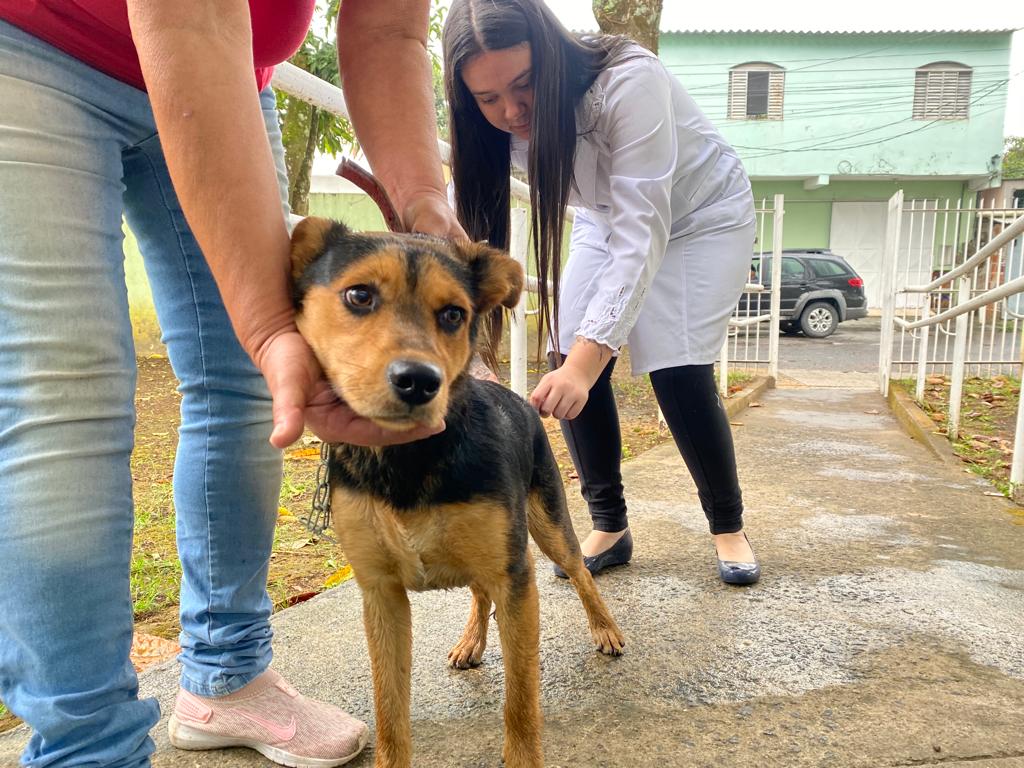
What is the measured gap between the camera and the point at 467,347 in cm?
182

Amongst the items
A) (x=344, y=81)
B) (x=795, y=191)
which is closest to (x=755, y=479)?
(x=344, y=81)

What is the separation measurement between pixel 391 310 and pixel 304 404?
427 mm

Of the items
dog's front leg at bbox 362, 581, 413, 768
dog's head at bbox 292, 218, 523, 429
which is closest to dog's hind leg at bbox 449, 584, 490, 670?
dog's front leg at bbox 362, 581, 413, 768

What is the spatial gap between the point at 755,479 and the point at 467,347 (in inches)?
138

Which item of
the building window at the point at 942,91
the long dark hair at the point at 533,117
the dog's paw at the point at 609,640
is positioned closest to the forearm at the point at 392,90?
the long dark hair at the point at 533,117

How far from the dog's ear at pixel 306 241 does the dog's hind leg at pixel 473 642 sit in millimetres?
Result: 1264

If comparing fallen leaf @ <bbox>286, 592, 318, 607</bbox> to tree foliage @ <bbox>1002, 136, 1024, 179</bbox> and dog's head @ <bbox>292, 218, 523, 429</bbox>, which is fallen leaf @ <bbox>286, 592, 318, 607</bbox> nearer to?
dog's head @ <bbox>292, 218, 523, 429</bbox>

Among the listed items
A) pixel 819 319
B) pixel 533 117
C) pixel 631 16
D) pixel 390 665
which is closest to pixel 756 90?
pixel 819 319

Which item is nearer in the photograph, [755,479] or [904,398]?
[755,479]

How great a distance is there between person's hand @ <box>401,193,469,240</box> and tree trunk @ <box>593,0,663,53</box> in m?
6.36

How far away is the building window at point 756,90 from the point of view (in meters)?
26.7

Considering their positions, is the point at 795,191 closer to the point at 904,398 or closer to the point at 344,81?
the point at 904,398

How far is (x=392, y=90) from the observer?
1.81 meters

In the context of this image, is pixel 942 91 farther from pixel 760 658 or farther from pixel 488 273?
pixel 488 273
